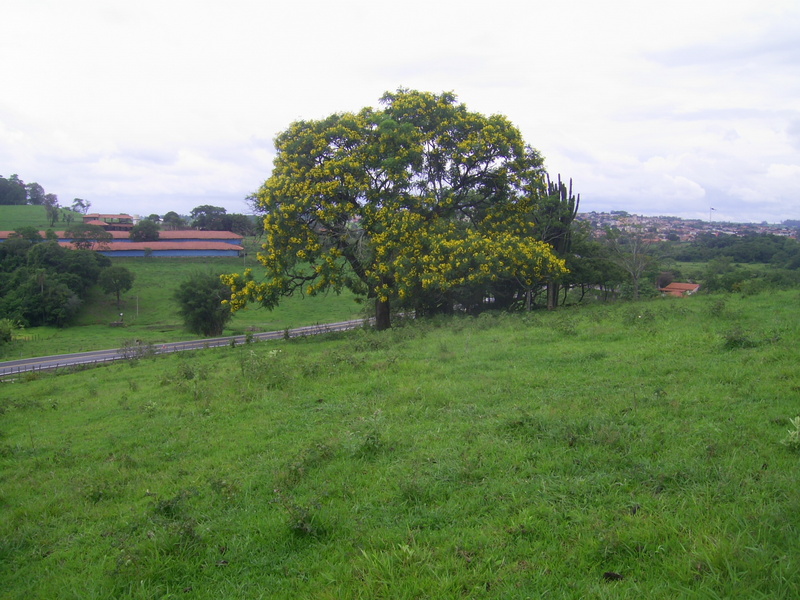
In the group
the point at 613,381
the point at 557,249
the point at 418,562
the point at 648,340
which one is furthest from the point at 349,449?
the point at 557,249

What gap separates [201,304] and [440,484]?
36.4 meters

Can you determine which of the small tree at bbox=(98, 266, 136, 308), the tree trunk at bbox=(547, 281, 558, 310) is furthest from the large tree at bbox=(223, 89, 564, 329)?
the small tree at bbox=(98, 266, 136, 308)

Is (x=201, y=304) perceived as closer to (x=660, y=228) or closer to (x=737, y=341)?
(x=737, y=341)

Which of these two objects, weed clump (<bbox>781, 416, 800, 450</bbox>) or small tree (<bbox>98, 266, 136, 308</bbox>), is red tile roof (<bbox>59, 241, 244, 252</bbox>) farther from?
weed clump (<bbox>781, 416, 800, 450</bbox>)

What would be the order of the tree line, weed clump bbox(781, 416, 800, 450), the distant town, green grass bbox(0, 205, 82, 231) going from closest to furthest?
1. weed clump bbox(781, 416, 800, 450)
2. the distant town
3. the tree line
4. green grass bbox(0, 205, 82, 231)

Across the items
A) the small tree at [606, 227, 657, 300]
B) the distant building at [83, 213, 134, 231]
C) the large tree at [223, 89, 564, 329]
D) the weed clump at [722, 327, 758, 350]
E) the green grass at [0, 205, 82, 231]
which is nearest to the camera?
the weed clump at [722, 327, 758, 350]

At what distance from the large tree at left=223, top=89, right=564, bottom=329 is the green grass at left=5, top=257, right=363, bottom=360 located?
21859mm

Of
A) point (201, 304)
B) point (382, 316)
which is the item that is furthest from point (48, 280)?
point (382, 316)

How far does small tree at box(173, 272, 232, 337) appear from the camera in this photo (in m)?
38.0

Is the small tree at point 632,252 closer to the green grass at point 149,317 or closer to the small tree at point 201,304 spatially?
the green grass at point 149,317

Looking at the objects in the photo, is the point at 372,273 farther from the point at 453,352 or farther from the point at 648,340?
the point at 648,340

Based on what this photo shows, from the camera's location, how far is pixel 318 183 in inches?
728

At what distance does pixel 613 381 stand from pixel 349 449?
13.1 feet

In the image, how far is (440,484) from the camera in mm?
4820
